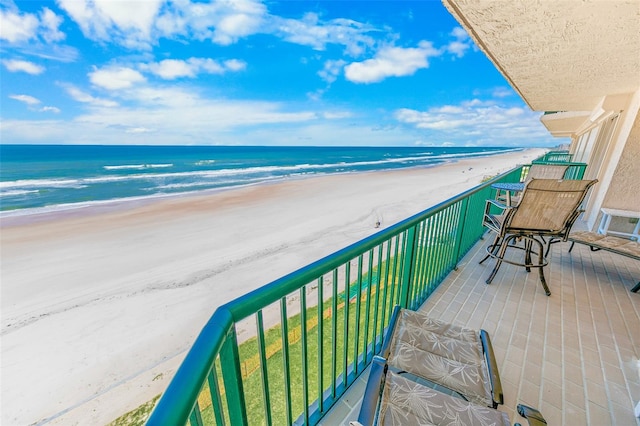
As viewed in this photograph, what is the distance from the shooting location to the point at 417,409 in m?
1.28

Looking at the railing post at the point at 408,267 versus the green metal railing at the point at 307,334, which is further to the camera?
the railing post at the point at 408,267

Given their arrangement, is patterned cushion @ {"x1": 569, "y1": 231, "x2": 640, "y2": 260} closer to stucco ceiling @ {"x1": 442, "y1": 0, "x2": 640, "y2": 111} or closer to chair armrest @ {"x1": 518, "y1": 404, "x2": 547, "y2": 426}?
stucco ceiling @ {"x1": 442, "y1": 0, "x2": 640, "y2": 111}

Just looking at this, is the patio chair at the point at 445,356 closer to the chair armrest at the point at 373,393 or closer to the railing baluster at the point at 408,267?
the chair armrest at the point at 373,393

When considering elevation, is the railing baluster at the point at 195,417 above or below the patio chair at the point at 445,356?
above

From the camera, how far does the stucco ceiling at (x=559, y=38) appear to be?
2027 millimetres

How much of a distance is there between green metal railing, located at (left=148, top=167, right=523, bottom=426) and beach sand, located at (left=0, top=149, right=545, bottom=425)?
1274mm

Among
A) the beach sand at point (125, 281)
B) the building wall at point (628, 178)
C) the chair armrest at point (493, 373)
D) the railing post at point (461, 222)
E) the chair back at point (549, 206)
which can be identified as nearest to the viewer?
the chair armrest at point (493, 373)

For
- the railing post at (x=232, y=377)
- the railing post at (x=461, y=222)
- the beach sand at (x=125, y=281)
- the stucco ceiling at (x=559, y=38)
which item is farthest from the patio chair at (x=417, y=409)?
the beach sand at (x=125, y=281)

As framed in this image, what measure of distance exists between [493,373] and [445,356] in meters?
0.25

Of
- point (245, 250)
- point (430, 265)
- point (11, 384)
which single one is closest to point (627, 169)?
point (430, 265)

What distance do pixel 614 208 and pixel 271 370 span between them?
600cm

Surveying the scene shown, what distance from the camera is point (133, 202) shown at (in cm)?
1374

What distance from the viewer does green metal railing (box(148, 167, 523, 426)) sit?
2.35 ft

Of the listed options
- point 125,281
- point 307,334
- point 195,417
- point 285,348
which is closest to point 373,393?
point 285,348
